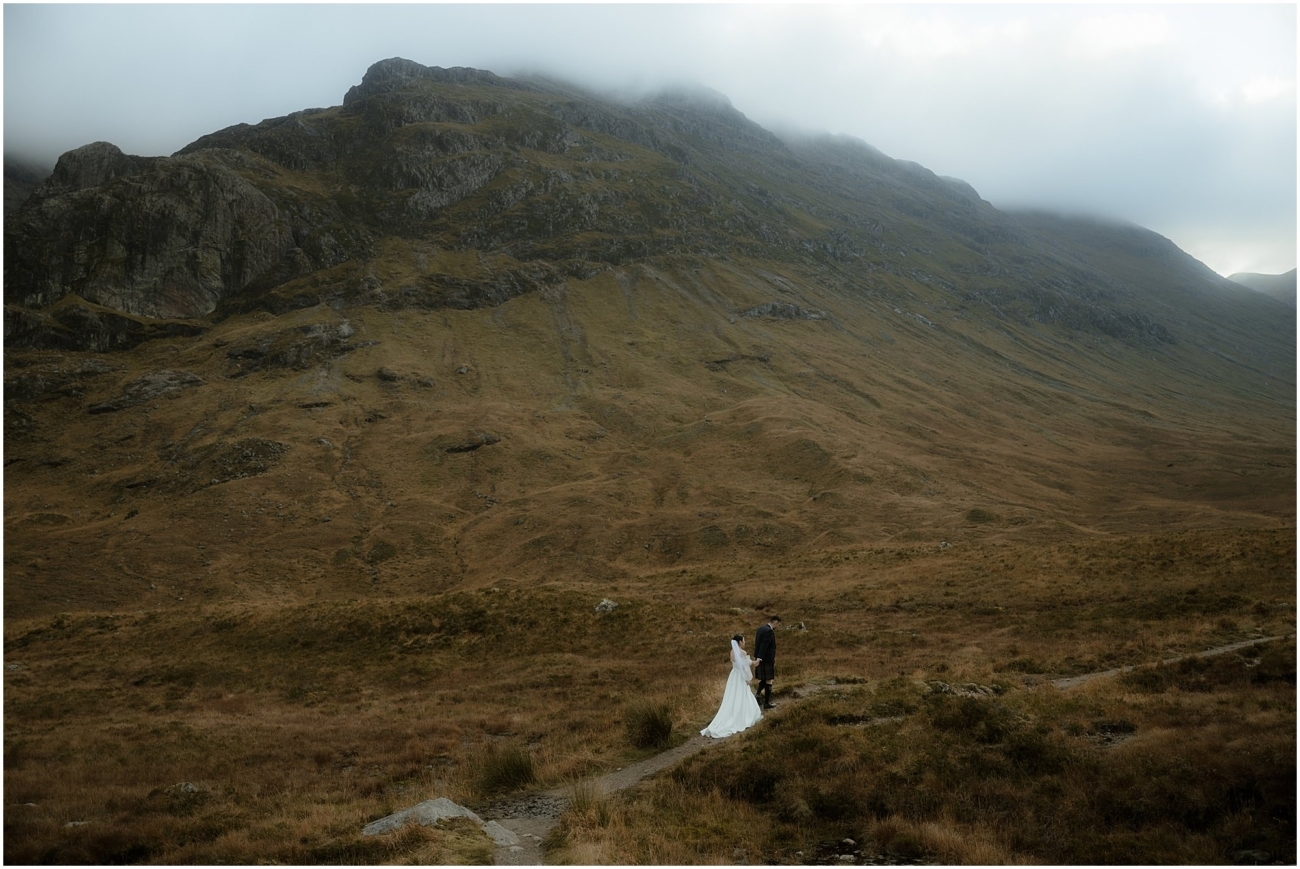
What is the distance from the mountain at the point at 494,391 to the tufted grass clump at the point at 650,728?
42.5 metres

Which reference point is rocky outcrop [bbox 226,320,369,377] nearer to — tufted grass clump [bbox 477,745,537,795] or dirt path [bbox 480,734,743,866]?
tufted grass clump [bbox 477,745,537,795]

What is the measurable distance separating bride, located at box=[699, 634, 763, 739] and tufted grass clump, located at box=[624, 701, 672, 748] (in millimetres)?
1018

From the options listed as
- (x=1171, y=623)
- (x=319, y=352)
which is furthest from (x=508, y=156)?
(x=1171, y=623)

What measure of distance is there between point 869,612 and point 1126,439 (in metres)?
102

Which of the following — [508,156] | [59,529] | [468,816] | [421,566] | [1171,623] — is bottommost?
[59,529]

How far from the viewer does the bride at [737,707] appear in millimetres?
18203

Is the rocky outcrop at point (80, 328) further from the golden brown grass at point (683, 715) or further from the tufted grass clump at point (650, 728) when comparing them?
the tufted grass clump at point (650, 728)

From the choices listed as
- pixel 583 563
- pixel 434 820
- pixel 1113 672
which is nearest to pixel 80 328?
pixel 583 563

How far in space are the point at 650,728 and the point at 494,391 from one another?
95.9 m

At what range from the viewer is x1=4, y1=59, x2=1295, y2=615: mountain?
6925 cm

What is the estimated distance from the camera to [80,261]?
139500mm

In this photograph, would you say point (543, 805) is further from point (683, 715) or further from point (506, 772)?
point (683, 715)

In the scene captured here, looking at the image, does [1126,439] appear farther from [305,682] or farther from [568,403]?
[305,682]

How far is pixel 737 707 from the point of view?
18516 millimetres
